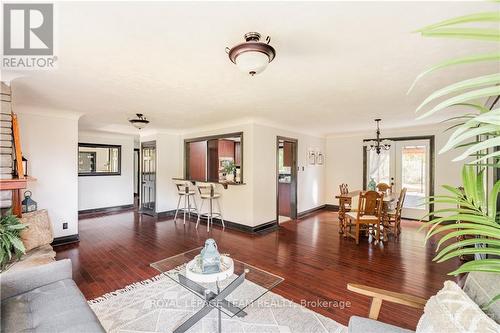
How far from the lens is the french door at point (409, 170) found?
607 centimetres

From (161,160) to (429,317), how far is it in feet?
20.9

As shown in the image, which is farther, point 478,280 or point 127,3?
point 127,3

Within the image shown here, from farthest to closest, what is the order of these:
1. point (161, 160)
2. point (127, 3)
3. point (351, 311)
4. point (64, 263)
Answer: point (161, 160)
point (351, 311)
point (64, 263)
point (127, 3)

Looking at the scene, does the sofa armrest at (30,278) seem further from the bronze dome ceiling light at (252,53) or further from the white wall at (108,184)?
the white wall at (108,184)

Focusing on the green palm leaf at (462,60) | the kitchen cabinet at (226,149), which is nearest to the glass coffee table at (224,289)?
the green palm leaf at (462,60)

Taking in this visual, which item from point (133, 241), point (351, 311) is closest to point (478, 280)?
point (351, 311)

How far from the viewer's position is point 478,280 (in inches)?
54.5

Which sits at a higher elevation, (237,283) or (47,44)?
(47,44)

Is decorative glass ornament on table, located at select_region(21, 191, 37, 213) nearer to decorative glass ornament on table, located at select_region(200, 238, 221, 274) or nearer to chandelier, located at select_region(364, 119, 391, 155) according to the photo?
decorative glass ornament on table, located at select_region(200, 238, 221, 274)

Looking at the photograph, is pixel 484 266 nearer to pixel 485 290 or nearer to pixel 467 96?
pixel 485 290

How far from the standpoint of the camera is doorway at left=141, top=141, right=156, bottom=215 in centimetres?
675

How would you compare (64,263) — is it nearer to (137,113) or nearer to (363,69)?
(137,113)

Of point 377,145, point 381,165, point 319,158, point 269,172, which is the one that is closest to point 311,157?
point 319,158

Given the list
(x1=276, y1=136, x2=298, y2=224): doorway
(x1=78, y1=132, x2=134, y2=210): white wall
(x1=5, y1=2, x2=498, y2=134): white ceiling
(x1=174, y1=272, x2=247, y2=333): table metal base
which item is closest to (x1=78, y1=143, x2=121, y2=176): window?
(x1=78, y1=132, x2=134, y2=210): white wall
